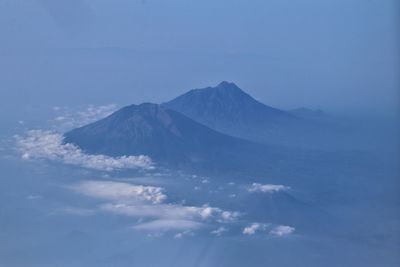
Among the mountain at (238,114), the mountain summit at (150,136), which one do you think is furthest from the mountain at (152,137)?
the mountain at (238,114)

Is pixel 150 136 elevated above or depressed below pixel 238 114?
below

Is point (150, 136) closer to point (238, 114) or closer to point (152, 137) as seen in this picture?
point (152, 137)

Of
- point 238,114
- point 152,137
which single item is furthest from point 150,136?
point 238,114

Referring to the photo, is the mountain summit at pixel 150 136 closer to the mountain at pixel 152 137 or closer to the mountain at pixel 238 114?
the mountain at pixel 152 137

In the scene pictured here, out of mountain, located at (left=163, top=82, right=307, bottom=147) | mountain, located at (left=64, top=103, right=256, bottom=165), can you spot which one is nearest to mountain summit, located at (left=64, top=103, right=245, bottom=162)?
mountain, located at (left=64, top=103, right=256, bottom=165)

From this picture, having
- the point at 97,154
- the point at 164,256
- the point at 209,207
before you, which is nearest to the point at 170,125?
Result: the point at 97,154

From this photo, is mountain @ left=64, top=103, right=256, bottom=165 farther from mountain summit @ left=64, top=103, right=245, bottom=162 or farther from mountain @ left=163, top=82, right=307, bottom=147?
mountain @ left=163, top=82, right=307, bottom=147

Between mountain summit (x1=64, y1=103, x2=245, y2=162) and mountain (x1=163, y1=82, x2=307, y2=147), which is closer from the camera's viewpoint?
mountain summit (x1=64, y1=103, x2=245, y2=162)
